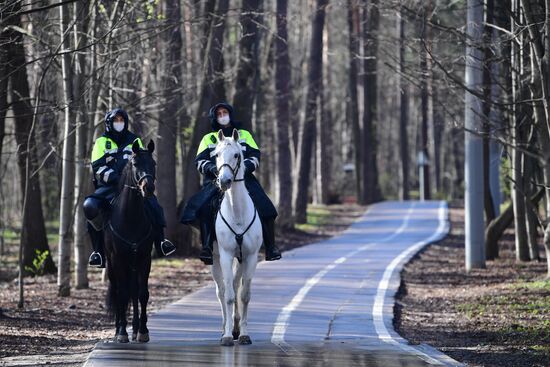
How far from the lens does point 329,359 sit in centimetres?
1246

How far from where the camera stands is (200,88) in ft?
110

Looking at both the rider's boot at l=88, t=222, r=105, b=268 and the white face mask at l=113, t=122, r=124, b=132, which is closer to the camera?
the rider's boot at l=88, t=222, r=105, b=268

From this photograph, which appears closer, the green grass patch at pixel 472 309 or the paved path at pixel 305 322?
the paved path at pixel 305 322

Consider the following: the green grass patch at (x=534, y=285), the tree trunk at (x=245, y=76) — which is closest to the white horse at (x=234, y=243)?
the green grass patch at (x=534, y=285)

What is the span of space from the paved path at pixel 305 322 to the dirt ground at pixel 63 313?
72 cm

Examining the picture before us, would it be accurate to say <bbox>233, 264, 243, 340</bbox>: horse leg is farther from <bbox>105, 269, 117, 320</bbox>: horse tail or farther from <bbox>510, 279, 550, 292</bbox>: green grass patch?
<bbox>510, 279, 550, 292</bbox>: green grass patch

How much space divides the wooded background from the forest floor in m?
1.17

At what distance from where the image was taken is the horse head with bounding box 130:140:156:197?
45.2 feet

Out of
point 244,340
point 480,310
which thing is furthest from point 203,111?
point 244,340

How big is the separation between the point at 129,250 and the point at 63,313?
214 inches

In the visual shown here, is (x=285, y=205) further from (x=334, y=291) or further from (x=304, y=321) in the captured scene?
(x=304, y=321)

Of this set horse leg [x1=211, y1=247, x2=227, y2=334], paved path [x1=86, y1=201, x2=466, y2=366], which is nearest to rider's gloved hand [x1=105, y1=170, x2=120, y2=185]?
horse leg [x1=211, y1=247, x2=227, y2=334]

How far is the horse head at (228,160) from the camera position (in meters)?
13.3

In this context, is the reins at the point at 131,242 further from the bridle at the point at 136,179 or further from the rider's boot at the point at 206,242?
the rider's boot at the point at 206,242
